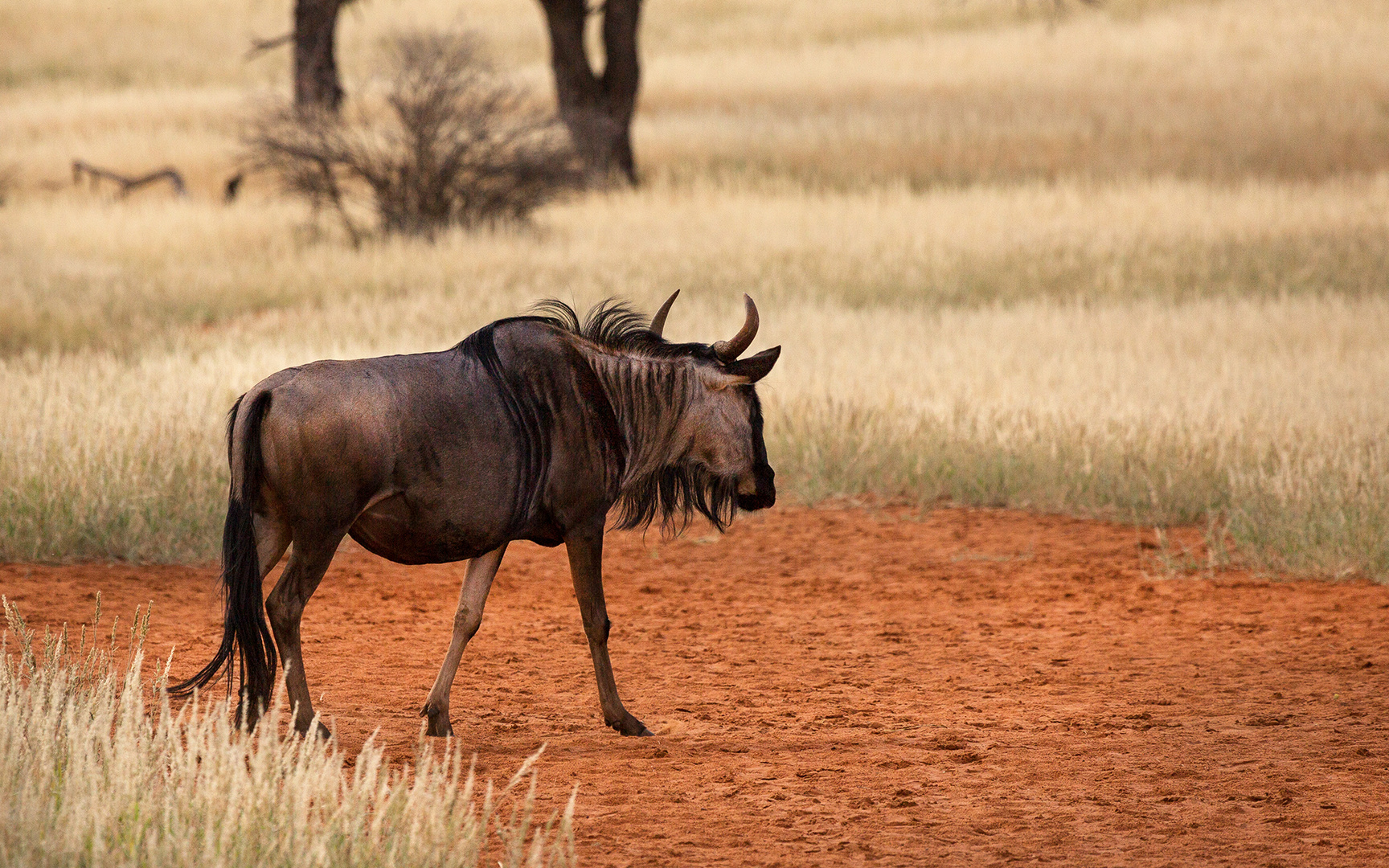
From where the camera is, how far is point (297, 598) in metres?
5.39

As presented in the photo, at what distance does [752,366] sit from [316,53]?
26.4m

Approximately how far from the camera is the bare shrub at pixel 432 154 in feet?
70.7

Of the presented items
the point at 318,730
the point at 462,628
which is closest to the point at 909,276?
the point at 462,628

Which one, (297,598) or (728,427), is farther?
(728,427)

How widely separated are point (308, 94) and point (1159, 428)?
2271cm

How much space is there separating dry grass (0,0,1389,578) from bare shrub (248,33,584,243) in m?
0.70

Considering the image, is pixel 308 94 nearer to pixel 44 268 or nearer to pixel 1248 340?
pixel 44 268

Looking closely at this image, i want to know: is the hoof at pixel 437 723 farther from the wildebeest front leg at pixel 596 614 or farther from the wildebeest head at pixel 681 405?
the wildebeest head at pixel 681 405

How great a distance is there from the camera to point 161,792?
4348mm

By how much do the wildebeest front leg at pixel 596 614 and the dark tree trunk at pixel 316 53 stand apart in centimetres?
2560

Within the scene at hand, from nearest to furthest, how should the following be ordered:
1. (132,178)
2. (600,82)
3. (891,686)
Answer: (891,686)
(600,82)
(132,178)

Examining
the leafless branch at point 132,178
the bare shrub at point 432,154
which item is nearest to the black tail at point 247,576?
the bare shrub at point 432,154

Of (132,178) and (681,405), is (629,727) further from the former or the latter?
(132,178)

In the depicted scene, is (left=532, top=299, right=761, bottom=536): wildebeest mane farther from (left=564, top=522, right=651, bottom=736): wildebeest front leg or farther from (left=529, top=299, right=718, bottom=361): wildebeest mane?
(left=564, top=522, right=651, bottom=736): wildebeest front leg
